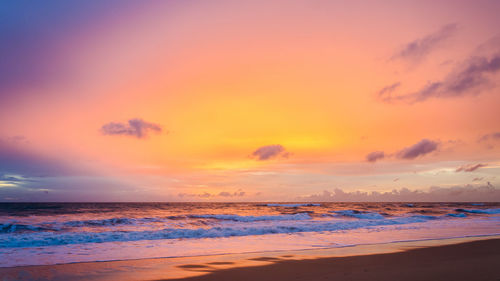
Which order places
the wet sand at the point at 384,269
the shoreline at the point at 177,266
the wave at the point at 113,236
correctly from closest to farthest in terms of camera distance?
the wet sand at the point at 384,269 → the shoreline at the point at 177,266 → the wave at the point at 113,236

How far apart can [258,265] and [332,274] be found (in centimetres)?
229

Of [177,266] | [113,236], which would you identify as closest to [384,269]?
[177,266]

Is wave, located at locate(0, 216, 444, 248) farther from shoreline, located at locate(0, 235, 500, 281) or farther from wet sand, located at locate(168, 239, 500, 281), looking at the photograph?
wet sand, located at locate(168, 239, 500, 281)

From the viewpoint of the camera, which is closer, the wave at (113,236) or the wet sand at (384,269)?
the wet sand at (384,269)

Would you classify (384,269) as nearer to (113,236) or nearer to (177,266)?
(177,266)

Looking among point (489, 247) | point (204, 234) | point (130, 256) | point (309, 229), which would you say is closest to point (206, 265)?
point (130, 256)

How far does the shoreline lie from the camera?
923 centimetres

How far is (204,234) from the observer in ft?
66.2

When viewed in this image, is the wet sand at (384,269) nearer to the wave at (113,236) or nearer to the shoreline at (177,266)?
the shoreline at (177,266)

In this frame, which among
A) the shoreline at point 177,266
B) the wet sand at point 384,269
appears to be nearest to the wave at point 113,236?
the shoreline at point 177,266

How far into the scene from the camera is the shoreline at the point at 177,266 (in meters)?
9.23

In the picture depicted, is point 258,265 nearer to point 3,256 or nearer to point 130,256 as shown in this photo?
point 130,256

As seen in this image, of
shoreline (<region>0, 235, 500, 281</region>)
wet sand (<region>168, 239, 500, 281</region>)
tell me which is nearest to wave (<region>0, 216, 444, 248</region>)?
shoreline (<region>0, 235, 500, 281</region>)

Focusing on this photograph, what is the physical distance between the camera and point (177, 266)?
10.5 metres
